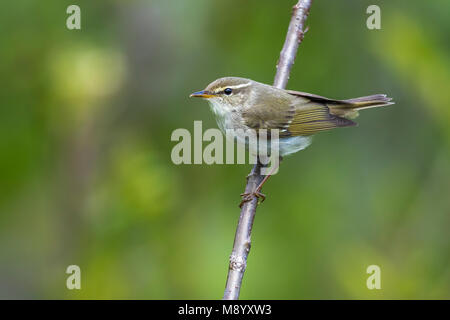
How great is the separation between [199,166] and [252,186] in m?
1.84

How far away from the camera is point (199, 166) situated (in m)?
6.90

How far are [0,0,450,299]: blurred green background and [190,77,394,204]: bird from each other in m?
0.82

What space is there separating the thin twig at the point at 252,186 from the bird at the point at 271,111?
206mm

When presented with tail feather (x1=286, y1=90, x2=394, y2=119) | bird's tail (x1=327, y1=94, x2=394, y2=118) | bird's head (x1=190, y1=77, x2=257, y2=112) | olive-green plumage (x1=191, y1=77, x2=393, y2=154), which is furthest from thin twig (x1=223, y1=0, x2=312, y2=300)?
bird's tail (x1=327, y1=94, x2=394, y2=118)

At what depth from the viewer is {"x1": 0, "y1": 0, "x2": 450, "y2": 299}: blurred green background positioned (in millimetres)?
5523

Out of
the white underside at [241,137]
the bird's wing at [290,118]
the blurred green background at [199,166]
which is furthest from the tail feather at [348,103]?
the white underside at [241,137]

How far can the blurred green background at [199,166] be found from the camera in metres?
5.52

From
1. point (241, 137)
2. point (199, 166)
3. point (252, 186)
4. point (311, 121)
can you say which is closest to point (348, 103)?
point (311, 121)

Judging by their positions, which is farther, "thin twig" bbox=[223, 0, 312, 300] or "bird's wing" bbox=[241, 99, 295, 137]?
"bird's wing" bbox=[241, 99, 295, 137]

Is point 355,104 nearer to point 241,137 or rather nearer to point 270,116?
point 270,116

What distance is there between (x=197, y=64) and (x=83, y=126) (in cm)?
192

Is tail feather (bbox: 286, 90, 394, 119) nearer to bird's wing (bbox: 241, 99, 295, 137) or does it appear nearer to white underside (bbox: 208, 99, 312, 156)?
bird's wing (bbox: 241, 99, 295, 137)

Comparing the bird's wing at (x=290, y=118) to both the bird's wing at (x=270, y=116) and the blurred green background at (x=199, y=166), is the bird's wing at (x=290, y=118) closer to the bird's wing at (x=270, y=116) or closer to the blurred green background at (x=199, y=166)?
the bird's wing at (x=270, y=116)
